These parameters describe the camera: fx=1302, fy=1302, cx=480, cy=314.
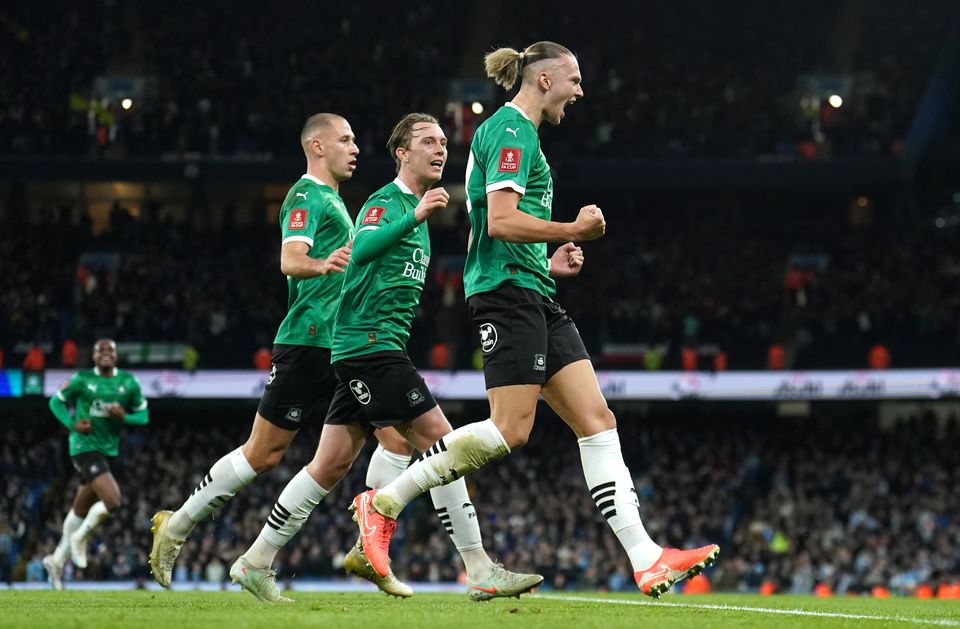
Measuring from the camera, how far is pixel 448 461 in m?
6.77

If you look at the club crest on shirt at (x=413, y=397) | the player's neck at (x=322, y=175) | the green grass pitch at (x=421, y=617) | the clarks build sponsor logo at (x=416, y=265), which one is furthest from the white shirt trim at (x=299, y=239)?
the green grass pitch at (x=421, y=617)

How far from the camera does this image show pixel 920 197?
34875 mm

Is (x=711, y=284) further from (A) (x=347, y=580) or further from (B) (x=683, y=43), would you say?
(A) (x=347, y=580)

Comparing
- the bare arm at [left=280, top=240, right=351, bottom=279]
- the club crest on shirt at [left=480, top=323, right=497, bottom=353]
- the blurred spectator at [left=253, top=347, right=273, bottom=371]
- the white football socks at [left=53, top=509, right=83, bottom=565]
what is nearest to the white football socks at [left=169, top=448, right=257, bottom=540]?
the bare arm at [left=280, top=240, right=351, bottom=279]

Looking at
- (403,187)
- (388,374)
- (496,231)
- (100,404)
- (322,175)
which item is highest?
(322,175)

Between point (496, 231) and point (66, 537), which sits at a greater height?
point (496, 231)

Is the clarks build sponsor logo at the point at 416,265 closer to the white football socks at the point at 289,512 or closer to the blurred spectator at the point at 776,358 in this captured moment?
the white football socks at the point at 289,512

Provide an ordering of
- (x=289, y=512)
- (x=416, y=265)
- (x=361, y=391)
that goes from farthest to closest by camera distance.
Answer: (x=289, y=512)
(x=416, y=265)
(x=361, y=391)

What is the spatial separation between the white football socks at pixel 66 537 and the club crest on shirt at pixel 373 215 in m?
8.18

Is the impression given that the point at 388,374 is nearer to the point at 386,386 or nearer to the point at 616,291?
the point at 386,386

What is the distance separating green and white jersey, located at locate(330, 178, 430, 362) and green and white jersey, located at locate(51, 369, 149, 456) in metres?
6.80

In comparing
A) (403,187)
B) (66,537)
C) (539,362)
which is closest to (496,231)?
(539,362)

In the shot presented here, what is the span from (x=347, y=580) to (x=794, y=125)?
17592 millimetres

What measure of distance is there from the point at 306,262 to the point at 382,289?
1.55 feet
